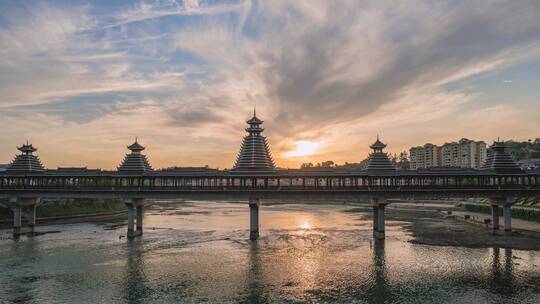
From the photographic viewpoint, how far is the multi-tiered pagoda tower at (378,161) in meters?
68.3

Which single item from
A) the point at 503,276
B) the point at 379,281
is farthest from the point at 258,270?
the point at 503,276

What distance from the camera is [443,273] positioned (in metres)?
42.1

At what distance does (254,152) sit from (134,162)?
22548 millimetres

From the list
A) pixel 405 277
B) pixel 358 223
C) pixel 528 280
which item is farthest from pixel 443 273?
pixel 358 223

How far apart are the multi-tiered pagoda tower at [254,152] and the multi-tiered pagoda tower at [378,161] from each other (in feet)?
58.5

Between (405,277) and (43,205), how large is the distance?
82959mm

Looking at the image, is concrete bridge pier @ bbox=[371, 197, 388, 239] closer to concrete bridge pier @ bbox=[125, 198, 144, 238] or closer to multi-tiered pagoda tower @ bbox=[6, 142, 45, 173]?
concrete bridge pier @ bbox=[125, 198, 144, 238]

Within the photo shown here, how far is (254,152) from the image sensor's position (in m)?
68.4

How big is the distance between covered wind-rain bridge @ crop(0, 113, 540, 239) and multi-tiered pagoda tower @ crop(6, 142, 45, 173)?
5.28 ft

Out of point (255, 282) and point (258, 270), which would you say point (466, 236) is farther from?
point (255, 282)

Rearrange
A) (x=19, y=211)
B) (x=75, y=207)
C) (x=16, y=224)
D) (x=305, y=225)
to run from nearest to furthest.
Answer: (x=16, y=224)
(x=19, y=211)
(x=305, y=225)
(x=75, y=207)

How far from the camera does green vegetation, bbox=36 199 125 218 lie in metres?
88.2

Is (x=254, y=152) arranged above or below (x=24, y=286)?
above

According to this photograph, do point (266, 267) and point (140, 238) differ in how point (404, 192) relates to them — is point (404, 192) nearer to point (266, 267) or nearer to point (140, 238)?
point (266, 267)
